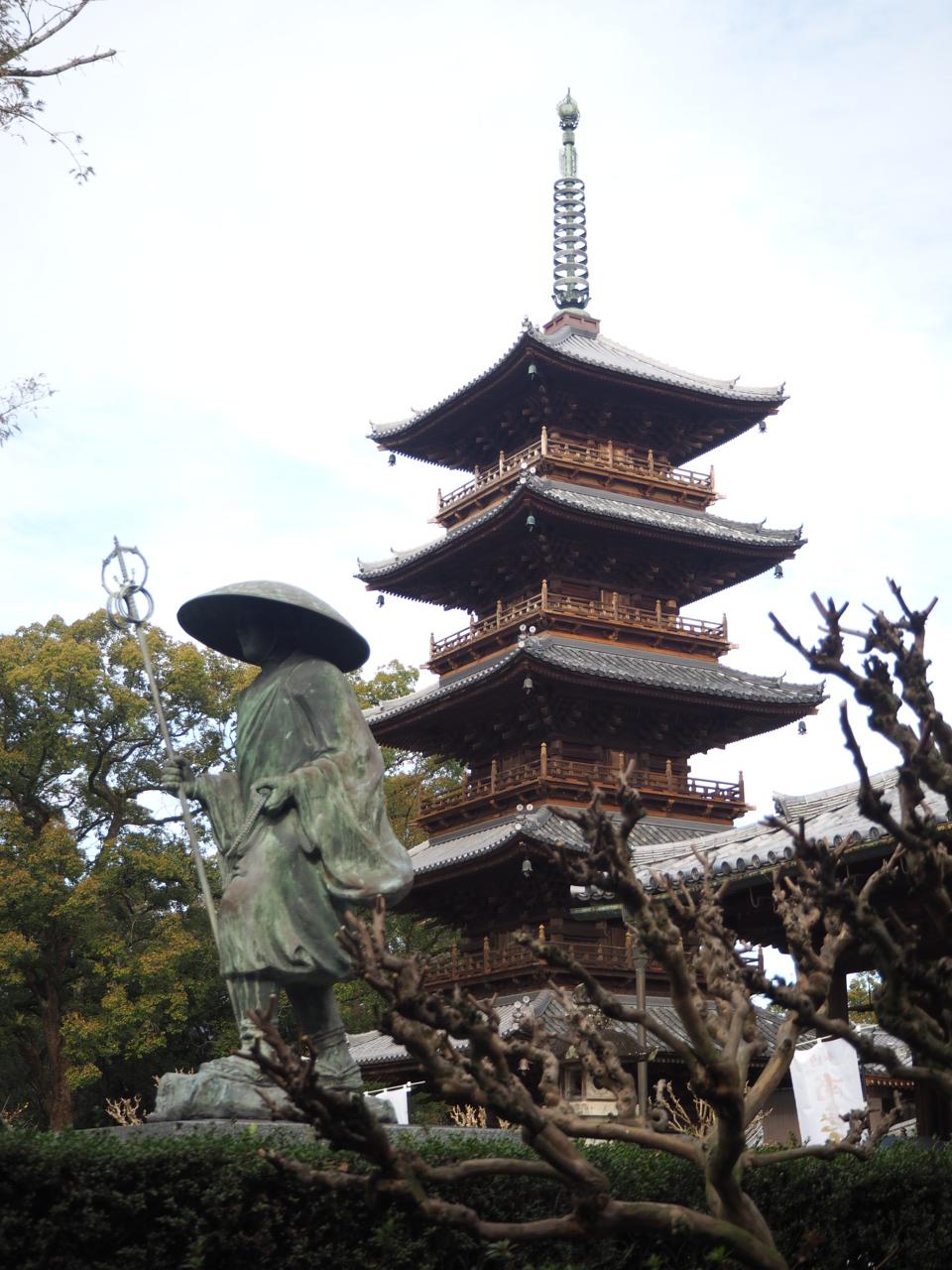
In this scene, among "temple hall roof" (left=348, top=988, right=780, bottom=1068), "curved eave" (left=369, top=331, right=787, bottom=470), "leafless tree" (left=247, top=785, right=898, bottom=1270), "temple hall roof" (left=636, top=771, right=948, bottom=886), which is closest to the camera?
"leafless tree" (left=247, top=785, right=898, bottom=1270)

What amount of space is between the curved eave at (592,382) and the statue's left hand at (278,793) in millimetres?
20310

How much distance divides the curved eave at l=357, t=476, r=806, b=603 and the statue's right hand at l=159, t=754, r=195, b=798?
18226 mm

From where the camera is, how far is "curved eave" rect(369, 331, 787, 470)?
92.3ft

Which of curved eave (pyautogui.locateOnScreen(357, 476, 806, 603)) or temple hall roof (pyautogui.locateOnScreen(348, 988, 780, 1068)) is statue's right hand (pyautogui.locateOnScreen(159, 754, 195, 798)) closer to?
temple hall roof (pyautogui.locateOnScreen(348, 988, 780, 1068))

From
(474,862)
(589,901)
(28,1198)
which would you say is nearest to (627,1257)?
(28,1198)

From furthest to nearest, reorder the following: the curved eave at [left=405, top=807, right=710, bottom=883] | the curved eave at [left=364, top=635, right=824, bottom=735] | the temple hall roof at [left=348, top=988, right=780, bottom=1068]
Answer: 1. the curved eave at [left=364, top=635, right=824, bottom=735]
2. the curved eave at [left=405, top=807, right=710, bottom=883]
3. the temple hall roof at [left=348, top=988, right=780, bottom=1068]

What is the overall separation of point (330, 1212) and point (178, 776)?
2.75 metres

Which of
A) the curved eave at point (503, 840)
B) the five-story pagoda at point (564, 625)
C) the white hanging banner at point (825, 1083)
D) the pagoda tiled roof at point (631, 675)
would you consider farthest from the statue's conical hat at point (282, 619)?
the pagoda tiled roof at point (631, 675)

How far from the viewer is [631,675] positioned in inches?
1014

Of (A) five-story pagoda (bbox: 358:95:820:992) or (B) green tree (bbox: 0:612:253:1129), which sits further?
(B) green tree (bbox: 0:612:253:1129)

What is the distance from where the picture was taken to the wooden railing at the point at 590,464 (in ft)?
93.3

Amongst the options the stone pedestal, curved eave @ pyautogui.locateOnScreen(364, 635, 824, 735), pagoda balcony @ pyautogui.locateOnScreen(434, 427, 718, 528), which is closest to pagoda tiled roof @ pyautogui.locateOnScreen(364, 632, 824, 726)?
curved eave @ pyautogui.locateOnScreen(364, 635, 824, 735)

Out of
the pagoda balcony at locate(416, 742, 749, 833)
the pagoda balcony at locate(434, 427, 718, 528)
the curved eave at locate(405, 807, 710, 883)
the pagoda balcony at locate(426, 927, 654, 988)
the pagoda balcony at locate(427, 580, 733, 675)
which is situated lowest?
the pagoda balcony at locate(426, 927, 654, 988)

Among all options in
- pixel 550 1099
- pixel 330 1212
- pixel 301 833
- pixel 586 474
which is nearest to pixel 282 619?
pixel 301 833
